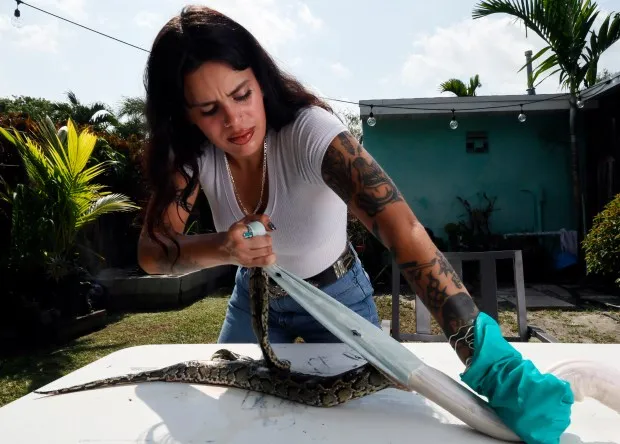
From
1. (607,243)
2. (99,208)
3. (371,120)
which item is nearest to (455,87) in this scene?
(371,120)

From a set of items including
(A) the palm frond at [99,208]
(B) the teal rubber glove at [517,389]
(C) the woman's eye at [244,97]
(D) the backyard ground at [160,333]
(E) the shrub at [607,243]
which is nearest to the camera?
(B) the teal rubber glove at [517,389]

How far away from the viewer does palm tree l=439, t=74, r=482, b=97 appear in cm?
1129

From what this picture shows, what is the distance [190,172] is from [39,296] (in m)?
4.73

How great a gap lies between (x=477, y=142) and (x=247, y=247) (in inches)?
377

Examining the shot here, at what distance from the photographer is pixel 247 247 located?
5.65ft

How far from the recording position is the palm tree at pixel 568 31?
339 inches

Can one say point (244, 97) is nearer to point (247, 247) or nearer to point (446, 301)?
point (247, 247)

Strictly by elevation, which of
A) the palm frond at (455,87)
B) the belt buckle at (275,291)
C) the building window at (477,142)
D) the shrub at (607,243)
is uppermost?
the palm frond at (455,87)

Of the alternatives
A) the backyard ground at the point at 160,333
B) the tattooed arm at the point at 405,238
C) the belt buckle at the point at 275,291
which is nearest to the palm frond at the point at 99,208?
the backyard ground at the point at 160,333

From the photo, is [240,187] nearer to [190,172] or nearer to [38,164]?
[190,172]

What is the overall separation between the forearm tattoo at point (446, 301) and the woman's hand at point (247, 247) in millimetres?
458

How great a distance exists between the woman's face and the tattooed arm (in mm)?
352

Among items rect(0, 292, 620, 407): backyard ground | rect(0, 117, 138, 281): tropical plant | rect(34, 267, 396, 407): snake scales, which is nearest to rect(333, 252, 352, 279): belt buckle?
rect(34, 267, 396, 407): snake scales

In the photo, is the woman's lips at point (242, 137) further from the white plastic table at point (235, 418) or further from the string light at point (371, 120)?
the string light at point (371, 120)
